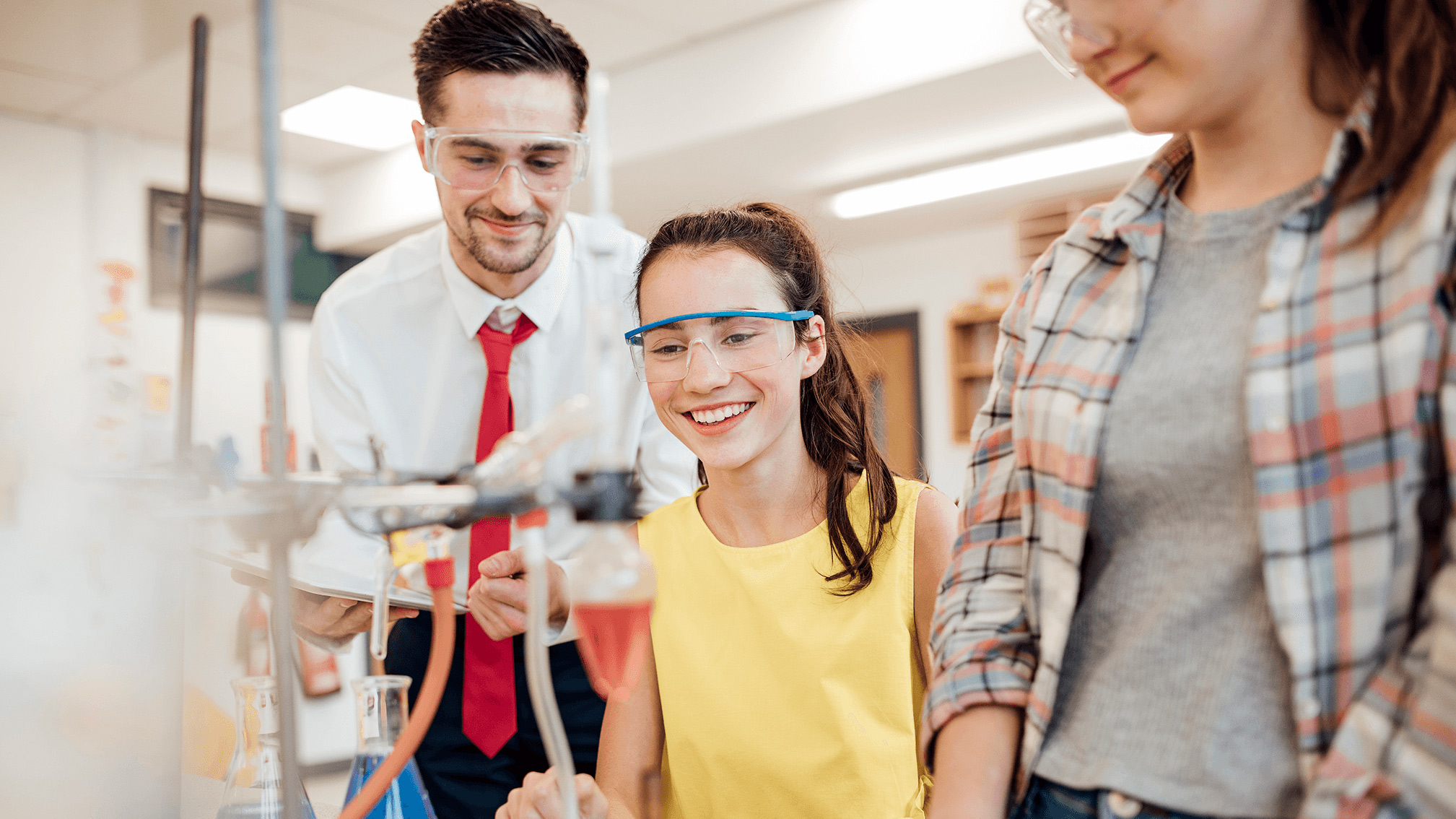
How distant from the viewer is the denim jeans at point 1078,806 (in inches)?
29.8

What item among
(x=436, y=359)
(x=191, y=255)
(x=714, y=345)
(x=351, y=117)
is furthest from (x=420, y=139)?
(x=191, y=255)

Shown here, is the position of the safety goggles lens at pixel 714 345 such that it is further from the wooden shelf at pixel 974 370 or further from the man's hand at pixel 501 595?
the wooden shelf at pixel 974 370

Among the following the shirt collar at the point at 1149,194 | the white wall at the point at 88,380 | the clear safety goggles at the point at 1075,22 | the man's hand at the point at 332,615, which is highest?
the clear safety goggles at the point at 1075,22

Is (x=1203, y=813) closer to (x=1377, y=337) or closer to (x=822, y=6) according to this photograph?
(x=1377, y=337)

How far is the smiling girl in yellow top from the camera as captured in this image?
1.27 meters

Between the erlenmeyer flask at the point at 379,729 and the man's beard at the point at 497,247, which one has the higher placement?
the man's beard at the point at 497,247

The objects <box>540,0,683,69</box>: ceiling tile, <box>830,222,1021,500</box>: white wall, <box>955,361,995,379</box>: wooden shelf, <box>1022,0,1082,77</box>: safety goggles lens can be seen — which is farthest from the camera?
<box>830,222,1021,500</box>: white wall

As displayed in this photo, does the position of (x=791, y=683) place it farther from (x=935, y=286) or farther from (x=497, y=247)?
(x=935, y=286)

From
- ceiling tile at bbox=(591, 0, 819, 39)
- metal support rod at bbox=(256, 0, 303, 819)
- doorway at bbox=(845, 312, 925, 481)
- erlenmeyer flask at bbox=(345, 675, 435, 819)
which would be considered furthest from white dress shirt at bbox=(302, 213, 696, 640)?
doorway at bbox=(845, 312, 925, 481)

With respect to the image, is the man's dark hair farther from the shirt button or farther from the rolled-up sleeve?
the shirt button

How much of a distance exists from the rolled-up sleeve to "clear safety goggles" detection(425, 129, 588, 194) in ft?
2.11

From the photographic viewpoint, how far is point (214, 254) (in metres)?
0.68

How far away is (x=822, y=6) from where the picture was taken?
388 cm

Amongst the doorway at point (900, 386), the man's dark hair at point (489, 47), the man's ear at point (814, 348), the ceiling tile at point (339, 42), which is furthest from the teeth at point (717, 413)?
the doorway at point (900, 386)
